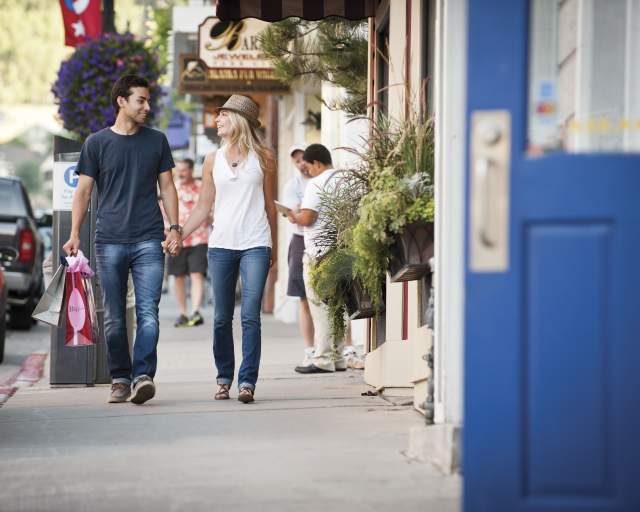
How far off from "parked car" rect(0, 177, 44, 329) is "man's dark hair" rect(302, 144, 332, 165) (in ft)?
22.6

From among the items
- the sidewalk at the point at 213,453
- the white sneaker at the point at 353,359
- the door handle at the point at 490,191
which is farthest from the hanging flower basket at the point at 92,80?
the door handle at the point at 490,191

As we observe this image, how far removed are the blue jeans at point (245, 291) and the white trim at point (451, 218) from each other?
A: 231 cm

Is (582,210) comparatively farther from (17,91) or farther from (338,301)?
(17,91)

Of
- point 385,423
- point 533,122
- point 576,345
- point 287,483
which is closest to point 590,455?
point 576,345

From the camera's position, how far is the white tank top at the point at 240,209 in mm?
8023

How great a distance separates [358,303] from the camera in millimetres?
8289

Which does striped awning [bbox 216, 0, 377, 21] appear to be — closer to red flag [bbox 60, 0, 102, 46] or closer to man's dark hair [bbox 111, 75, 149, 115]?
man's dark hair [bbox 111, 75, 149, 115]

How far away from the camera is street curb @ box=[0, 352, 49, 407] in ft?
30.3

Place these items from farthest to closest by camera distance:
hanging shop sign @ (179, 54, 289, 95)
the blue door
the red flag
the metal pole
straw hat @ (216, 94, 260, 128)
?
hanging shop sign @ (179, 54, 289, 95), the red flag, the metal pole, straw hat @ (216, 94, 260, 128), the blue door

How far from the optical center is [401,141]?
22.2 ft

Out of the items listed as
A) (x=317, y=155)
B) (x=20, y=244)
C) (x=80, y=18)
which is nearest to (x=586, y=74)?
(x=317, y=155)

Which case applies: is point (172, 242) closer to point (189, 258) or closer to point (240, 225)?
point (240, 225)

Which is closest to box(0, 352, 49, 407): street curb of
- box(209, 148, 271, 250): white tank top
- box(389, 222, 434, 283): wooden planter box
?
box(209, 148, 271, 250): white tank top

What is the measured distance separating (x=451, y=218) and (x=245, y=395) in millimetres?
2657
